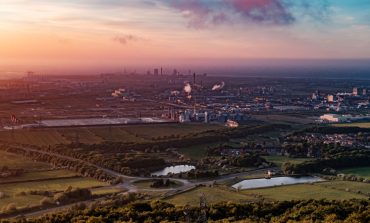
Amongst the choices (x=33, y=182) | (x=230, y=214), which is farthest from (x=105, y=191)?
(x=230, y=214)

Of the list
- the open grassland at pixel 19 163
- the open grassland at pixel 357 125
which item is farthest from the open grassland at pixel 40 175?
the open grassland at pixel 357 125

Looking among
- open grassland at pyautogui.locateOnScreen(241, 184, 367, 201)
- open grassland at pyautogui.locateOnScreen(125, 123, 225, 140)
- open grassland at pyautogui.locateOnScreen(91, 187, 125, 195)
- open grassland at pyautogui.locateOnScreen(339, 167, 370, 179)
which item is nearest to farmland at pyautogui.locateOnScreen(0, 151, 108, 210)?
open grassland at pyautogui.locateOnScreen(91, 187, 125, 195)

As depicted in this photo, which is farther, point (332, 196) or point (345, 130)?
point (345, 130)

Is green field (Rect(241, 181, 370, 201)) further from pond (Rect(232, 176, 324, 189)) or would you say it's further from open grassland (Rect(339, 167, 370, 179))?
open grassland (Rect(339, 167, 370, 179))

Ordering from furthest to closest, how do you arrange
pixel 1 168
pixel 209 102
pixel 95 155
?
pixel 209 102 → pixel 95 155 → pixel 1 168

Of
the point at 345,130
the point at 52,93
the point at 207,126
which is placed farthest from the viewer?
the point at 52,93

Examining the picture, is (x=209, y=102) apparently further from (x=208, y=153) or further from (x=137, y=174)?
(x=137, y=174)

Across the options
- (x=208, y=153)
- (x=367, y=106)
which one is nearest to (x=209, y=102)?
(x=367, y=106)

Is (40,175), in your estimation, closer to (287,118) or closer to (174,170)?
(174,170)
